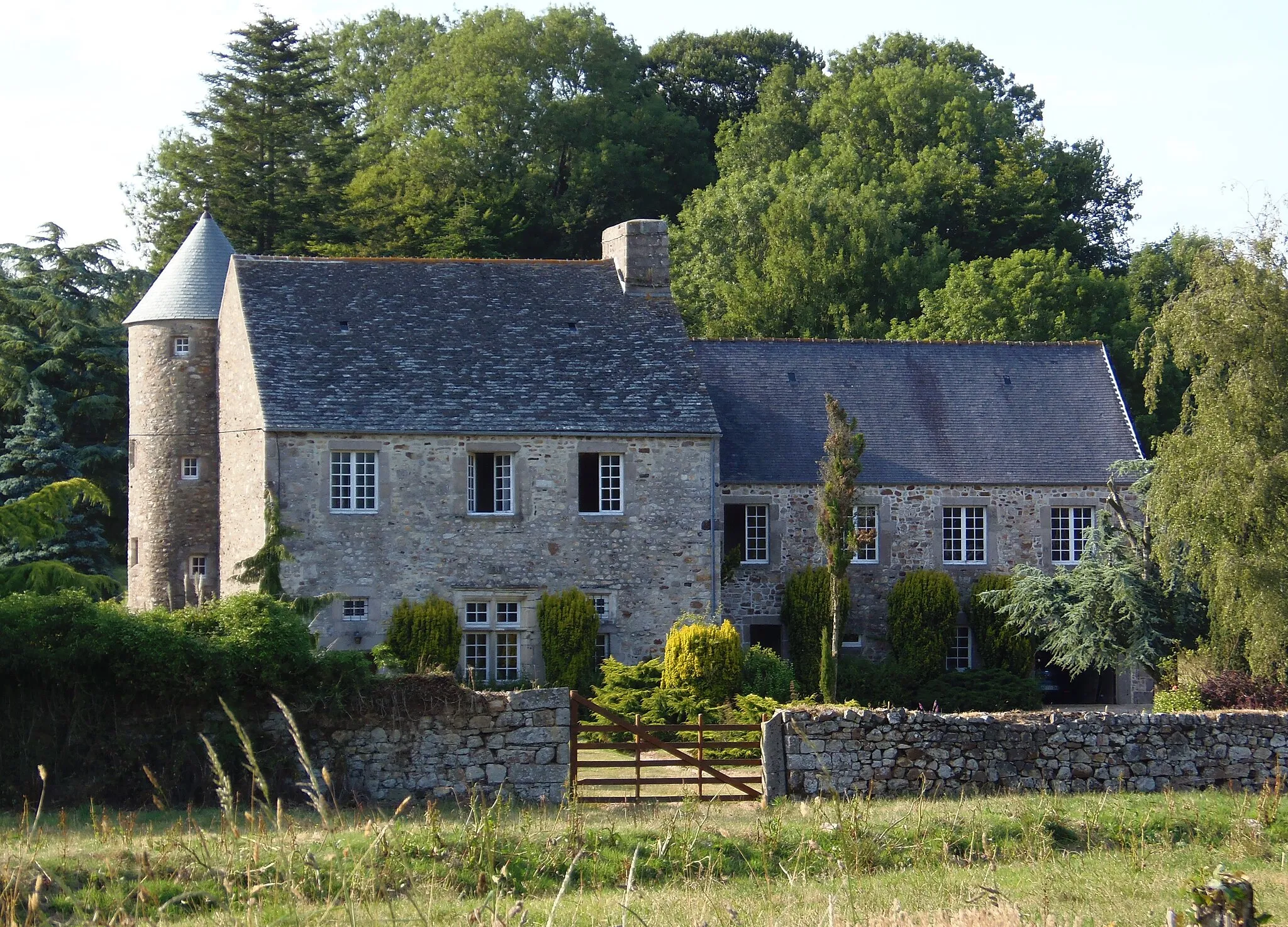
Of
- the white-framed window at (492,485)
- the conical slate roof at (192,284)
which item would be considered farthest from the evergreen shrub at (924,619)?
the conical slate roof at (192,284)

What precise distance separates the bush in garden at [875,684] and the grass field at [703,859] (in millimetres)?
10558

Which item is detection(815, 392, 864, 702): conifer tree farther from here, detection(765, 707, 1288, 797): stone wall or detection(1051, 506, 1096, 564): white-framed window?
detection(765, 707, 1288, 797): stone wall

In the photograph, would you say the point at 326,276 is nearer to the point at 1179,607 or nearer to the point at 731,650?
the point at 731,650

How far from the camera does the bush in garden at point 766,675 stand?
26.1 metres

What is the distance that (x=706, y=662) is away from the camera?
2550 cm

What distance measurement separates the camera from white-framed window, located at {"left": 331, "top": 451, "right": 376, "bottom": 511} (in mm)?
27219

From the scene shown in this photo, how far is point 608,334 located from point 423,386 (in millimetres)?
3840

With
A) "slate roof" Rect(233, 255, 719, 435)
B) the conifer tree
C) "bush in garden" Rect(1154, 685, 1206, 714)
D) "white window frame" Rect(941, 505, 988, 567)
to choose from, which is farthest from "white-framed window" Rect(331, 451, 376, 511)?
"bush in garden" Rect(1154, 685, 1206, 714)

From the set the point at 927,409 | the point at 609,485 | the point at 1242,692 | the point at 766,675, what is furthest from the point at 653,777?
the point at 927,409

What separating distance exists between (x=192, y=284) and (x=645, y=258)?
943 cm

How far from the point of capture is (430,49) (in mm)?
60844

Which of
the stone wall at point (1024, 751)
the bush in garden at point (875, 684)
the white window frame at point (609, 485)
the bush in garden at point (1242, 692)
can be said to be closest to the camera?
the stone wall at point (1024, 751)

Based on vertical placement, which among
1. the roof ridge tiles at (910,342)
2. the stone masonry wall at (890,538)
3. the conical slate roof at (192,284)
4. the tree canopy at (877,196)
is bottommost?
the stone masonry wall at (890,538)

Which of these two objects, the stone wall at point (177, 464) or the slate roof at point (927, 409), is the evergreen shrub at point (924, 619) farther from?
the stone wall at point (177, 464)
